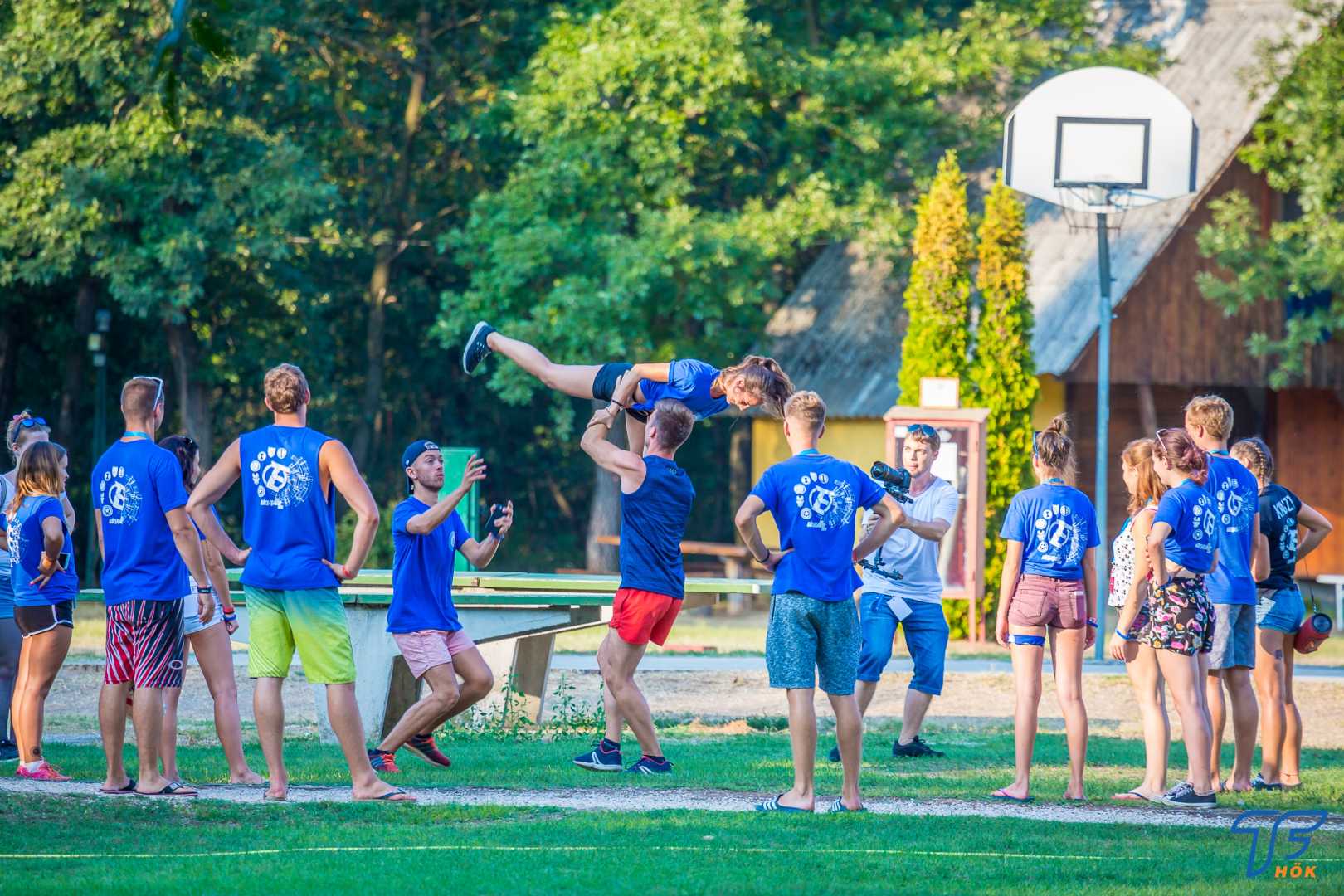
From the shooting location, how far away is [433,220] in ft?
93.6

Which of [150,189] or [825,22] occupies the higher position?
[825,22]

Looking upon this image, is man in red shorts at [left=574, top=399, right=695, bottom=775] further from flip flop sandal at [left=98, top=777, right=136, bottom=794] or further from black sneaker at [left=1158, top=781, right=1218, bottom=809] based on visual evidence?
black sneaker at [left=1158, top=781, right=1218, bottom=809]

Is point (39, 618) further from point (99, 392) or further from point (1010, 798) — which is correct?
point (99, 392)

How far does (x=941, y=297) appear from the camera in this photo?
66.2ft

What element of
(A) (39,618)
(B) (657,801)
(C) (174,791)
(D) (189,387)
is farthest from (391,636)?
(D) (189,387)

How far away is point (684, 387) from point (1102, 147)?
11823mm

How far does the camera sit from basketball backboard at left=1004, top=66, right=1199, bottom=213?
18938 mm

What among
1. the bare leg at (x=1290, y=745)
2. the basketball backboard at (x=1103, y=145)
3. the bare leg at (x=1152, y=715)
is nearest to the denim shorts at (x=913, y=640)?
the bare leg at (x=1152, y=715)

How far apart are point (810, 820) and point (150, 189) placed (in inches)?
715

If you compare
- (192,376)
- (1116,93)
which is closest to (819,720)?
(1116,93)

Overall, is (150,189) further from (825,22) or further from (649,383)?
(649,383)

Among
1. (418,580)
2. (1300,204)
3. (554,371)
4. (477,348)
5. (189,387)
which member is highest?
(1300,204)

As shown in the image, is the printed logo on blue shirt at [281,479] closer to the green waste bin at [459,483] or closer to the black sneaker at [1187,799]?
the black sneaker at [1187,799]

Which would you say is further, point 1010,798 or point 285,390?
point 1010,798
